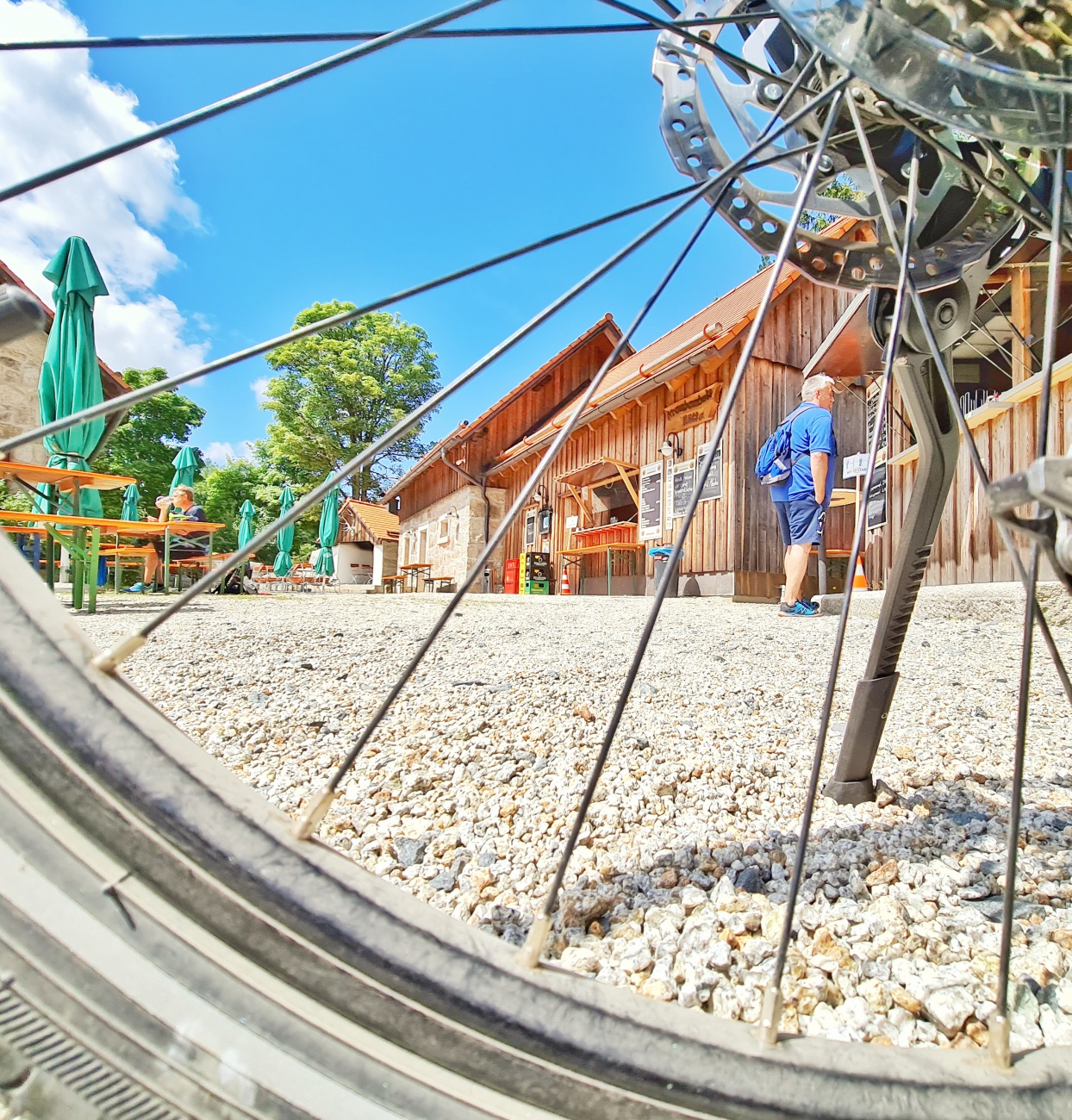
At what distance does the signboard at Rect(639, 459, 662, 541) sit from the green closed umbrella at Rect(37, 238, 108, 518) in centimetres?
674

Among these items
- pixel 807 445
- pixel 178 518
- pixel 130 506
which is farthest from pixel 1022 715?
pixel 130 506

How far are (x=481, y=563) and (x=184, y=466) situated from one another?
9.39m

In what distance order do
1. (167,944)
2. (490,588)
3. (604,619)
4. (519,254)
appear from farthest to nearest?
(490,588) → (604,619) → (519,254) → (167,944)

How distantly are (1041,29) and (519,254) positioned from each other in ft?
2.18

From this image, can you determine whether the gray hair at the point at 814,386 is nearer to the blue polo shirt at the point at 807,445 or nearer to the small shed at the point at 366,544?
the blue polo shirt at the point at 807,445

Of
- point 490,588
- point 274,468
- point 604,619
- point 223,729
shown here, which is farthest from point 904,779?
point 274,468

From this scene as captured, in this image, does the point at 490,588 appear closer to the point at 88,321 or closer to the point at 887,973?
the point at 88,321

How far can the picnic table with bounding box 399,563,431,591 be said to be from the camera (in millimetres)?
16062

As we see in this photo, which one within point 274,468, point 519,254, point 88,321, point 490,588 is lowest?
point 490,588

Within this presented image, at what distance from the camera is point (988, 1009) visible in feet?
2.38

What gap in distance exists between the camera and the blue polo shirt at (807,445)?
4.37 meters

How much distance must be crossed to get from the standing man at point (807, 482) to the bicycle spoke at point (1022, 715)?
3850 millimetres

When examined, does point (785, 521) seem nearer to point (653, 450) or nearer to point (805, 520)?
point (805, 520)

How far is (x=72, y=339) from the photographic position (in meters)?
4.55
